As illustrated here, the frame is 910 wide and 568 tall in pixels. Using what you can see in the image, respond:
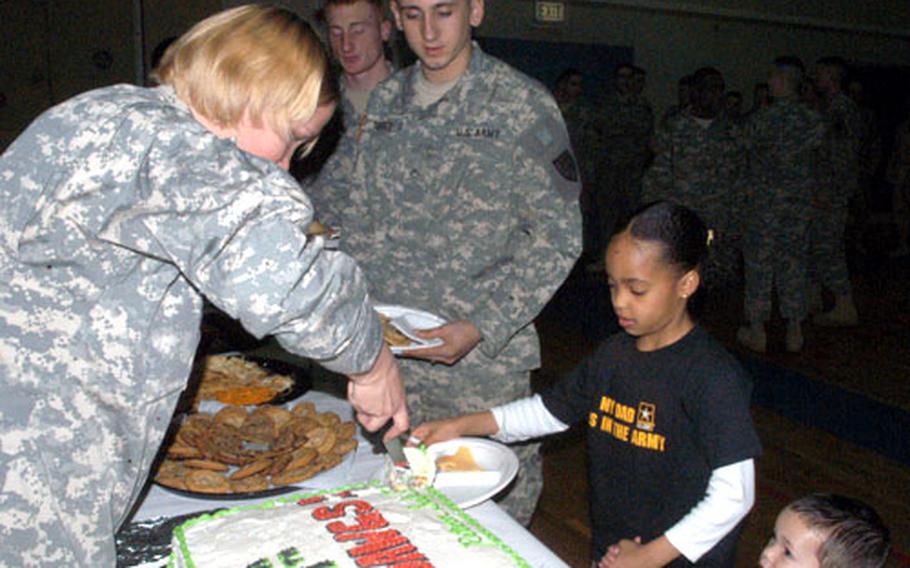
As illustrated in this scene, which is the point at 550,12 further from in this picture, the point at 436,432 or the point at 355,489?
the point at 355,489

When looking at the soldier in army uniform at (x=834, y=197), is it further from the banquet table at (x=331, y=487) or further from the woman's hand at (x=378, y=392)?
the woman's hand at (x=378, y=392)

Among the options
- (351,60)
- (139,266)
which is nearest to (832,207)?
(351,60)

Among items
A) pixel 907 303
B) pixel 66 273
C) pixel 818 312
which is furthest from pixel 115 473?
pixel 907 303

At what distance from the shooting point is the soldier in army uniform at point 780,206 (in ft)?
16.2

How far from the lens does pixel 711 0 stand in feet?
30.4

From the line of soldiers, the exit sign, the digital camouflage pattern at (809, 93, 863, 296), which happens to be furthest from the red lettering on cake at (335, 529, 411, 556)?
the exit sign

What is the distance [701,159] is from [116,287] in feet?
18.3

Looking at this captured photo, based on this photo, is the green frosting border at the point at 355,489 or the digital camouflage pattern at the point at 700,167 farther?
the digital camouflage pattern at the point at 700,167

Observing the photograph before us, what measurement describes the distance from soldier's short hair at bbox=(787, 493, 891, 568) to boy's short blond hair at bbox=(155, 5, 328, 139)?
1008 millimetres

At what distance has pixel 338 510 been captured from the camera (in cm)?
115

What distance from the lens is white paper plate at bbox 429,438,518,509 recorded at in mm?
1330

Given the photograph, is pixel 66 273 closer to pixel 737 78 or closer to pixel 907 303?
pixel 907 303

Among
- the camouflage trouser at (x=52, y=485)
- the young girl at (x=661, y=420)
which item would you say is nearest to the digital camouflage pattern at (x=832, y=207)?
the young girl at (x=661, y=420)

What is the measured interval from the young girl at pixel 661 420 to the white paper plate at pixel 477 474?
0.08 m
